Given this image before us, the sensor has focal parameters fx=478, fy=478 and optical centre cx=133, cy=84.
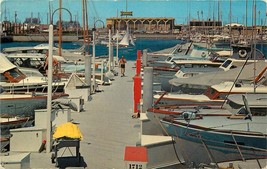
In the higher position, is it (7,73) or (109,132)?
(7,73)

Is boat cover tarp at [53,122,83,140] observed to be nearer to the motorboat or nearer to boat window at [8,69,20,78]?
the motorboat

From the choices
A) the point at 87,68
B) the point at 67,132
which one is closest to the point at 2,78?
the point at 87,68

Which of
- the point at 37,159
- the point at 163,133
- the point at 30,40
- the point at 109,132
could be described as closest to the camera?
the point at 37,159

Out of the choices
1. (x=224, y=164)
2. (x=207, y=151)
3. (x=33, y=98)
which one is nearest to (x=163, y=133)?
(x=207, y=151)

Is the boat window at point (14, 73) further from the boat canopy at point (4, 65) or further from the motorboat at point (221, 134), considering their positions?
the motorboat at point (221, 134)

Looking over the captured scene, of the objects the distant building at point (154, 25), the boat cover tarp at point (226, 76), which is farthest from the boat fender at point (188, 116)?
the distant building at point (154, 25)

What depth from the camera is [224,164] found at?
8.05 m

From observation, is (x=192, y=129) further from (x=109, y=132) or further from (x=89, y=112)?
(x=89, y=112)

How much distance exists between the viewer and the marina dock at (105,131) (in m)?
9.35

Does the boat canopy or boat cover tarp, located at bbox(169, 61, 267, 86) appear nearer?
boat cover tarp, located at bbox(169, 61, 267, 86)

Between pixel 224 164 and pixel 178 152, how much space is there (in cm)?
158

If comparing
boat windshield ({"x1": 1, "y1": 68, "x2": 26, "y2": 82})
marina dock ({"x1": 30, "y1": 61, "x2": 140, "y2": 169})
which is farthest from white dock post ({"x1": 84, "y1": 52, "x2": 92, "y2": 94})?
boat windshield ({"x1": 1, "y1": 68, "x2": 26, "y2": 82})

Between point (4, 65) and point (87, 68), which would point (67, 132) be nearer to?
point (4, 65)

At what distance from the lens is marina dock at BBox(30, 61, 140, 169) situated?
9352mm
